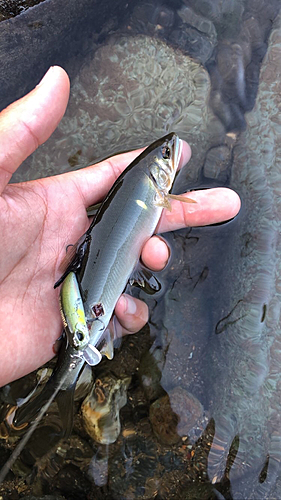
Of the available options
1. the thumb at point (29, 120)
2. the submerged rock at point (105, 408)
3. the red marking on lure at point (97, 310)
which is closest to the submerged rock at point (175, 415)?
the submerged rock at point (105, 408)

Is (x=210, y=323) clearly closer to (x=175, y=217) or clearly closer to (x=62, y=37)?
(x=175, y=217)

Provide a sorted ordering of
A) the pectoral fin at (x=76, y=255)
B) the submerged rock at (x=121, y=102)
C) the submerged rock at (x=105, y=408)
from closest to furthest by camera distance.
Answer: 1. the pectoral fin at (x=76, y=255)
2. the submerged rock at (x=105, y=408)
3. the submerged rock at (x=121, y=102)

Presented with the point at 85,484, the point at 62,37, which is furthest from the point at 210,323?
the point at 62,37

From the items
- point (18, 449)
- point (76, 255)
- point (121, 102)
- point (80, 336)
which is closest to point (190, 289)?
point (76, 255)

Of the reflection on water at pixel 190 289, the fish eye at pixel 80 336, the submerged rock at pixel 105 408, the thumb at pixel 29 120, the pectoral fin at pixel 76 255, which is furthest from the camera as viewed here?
the submerged rock at pixel 105 408

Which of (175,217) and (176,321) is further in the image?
(176,321)

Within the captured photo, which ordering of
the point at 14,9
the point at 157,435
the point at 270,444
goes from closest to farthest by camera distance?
the point at 270,444 → the point at 157,435 → the point at 14,9

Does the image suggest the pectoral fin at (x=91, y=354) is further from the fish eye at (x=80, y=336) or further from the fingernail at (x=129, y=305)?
the fingernail at (x=129, y=305)
